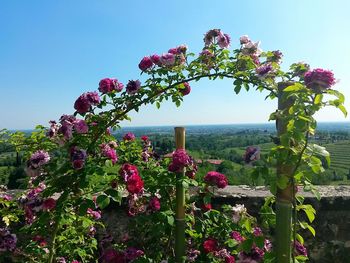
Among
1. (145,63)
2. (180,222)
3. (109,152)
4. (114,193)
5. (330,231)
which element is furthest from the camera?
(330,231)

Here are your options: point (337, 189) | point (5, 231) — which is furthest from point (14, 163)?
point (337, 189)

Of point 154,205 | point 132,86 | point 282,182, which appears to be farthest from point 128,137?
point 282,182

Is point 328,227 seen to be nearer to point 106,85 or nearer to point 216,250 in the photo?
point 216,250

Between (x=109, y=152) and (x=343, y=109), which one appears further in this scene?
(x=109, y=152)

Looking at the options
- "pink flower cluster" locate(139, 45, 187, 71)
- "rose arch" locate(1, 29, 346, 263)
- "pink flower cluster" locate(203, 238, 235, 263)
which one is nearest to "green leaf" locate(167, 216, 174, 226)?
"rose arch" locate(1, 29, 346, 263)

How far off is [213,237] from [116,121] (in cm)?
96

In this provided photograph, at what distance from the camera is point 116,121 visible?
2320mm

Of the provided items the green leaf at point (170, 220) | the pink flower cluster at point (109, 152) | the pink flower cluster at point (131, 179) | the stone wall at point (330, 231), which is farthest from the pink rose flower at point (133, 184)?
the stone wall at point (330, 231)

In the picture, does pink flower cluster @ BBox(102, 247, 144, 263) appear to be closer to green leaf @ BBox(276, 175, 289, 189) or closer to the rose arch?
the rose arch

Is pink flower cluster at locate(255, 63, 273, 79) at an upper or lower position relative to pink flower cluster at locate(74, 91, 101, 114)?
upper

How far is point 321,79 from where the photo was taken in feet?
4.70

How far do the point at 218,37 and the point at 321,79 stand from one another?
990mm

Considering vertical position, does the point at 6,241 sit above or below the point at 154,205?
below

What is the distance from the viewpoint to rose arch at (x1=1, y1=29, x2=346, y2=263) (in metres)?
1.72
